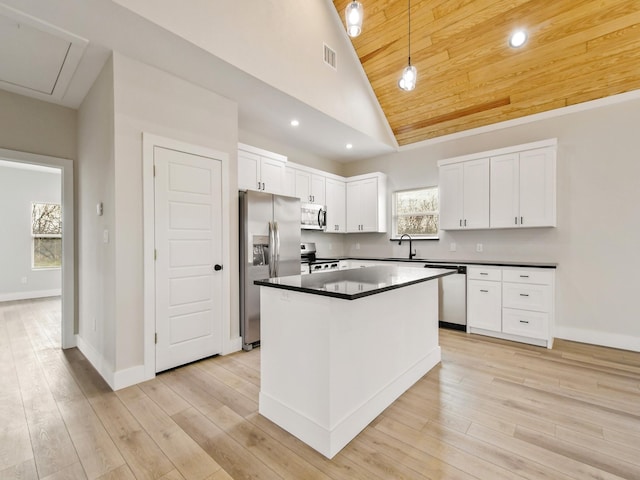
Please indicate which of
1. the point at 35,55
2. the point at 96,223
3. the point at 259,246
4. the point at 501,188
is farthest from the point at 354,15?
the point at 501,188

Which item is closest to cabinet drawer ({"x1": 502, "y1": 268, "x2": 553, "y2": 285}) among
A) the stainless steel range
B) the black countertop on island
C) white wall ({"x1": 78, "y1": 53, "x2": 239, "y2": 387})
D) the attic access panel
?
the black countertop on island

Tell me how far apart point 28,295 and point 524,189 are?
30.7 ft

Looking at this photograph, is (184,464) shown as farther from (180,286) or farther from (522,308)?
(522,308)

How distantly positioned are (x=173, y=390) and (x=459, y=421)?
2.20 metres

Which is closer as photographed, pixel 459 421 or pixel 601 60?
pixel 459 421

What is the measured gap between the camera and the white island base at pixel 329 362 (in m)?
1.76

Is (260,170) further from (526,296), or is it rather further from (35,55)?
(526,296)

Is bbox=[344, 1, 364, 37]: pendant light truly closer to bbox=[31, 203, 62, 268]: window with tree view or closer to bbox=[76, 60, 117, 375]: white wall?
bbox=[76, 60, 117, 375]: white wall

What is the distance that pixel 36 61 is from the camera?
2.67 meters

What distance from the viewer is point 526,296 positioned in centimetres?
365

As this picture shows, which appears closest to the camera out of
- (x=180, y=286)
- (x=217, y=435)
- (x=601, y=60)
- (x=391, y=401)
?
(x=217, y=435)

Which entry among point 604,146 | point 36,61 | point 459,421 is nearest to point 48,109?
point 36,61

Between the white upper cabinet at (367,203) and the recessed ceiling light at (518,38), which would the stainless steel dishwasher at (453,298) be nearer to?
the white upper cabinet at (367,203)

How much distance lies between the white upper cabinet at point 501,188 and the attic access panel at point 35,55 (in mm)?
4462
